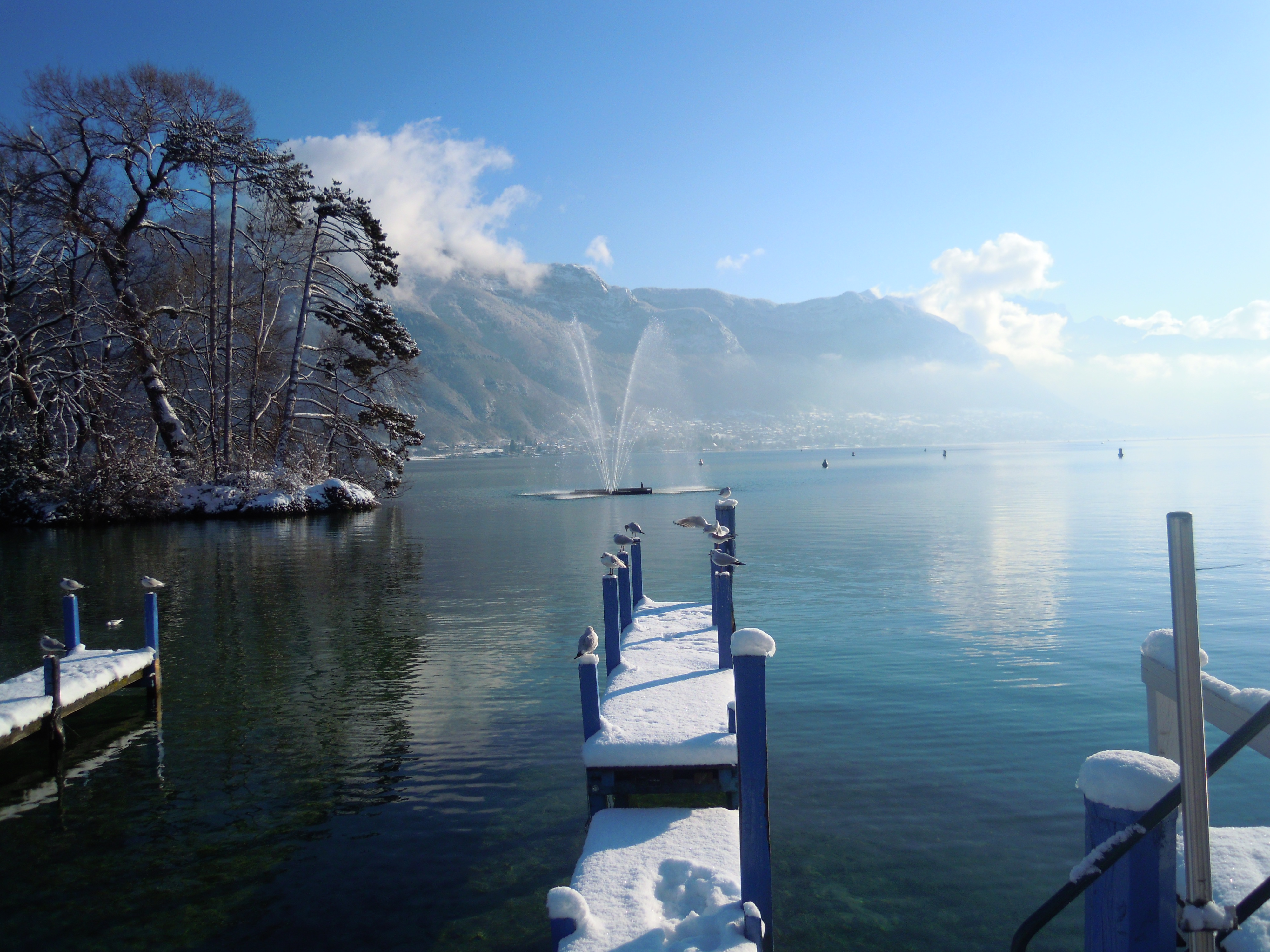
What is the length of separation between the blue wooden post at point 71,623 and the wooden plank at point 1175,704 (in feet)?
40.4

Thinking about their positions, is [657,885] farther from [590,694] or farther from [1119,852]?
[1119,852]

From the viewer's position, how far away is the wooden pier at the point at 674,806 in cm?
477

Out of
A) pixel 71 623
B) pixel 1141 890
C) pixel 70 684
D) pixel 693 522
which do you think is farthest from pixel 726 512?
pixel 1141 890

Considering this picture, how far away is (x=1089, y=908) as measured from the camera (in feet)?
8.15

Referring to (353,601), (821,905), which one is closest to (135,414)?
(353,601)

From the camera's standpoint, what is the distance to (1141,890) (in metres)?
2.43

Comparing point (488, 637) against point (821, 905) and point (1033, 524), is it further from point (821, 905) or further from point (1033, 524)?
point (1033, 524)

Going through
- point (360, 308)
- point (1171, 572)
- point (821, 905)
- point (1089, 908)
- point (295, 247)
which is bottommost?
point (821, 905)

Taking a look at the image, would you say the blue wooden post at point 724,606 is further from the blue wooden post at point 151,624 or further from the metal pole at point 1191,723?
the metal pole at point 1191,723

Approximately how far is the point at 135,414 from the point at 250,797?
42.0 m

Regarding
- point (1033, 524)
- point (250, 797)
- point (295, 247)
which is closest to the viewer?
point (250, 797)

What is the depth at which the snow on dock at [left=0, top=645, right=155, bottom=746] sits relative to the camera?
352 inches

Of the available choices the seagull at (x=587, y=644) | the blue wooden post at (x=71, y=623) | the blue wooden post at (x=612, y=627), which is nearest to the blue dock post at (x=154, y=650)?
the blue wooden post at (x=71, y=623)

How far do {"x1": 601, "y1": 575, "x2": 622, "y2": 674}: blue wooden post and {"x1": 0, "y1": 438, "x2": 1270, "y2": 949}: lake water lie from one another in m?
0.98
